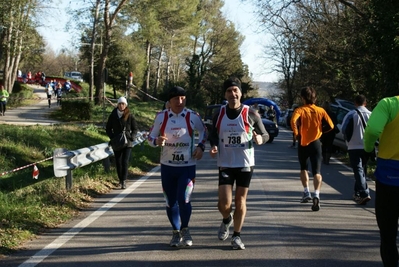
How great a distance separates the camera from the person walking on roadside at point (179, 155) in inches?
259

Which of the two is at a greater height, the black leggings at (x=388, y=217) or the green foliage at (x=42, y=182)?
the black leggings at (x=388, y=217)

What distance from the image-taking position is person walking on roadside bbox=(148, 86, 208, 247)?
259 inches

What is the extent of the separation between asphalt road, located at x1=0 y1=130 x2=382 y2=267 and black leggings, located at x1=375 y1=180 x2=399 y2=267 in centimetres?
113

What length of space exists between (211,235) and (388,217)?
9.55 feet

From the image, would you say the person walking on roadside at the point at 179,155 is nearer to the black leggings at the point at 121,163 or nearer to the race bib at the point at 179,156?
the race bib at the point at 179,156

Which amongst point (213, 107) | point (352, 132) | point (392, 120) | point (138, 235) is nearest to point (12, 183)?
point (138, 235)

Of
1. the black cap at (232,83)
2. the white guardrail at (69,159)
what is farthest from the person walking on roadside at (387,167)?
the white guardrail at (69,159)

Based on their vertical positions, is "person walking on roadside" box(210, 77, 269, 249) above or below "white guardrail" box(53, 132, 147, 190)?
above

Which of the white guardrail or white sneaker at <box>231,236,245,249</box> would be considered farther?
the white guardrail

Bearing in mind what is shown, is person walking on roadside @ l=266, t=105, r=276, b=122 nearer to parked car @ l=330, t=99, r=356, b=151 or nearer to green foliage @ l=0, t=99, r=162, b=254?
parked car @ l=330, t=99, r=356, b=151

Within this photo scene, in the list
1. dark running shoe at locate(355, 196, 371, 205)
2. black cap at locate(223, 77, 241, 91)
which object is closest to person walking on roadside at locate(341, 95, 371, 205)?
dark running shoe at locate(355, 196, 371, 205)

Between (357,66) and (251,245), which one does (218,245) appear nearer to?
(251,245)

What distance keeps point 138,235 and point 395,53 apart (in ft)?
45.6

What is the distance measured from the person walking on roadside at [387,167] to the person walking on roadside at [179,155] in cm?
235
